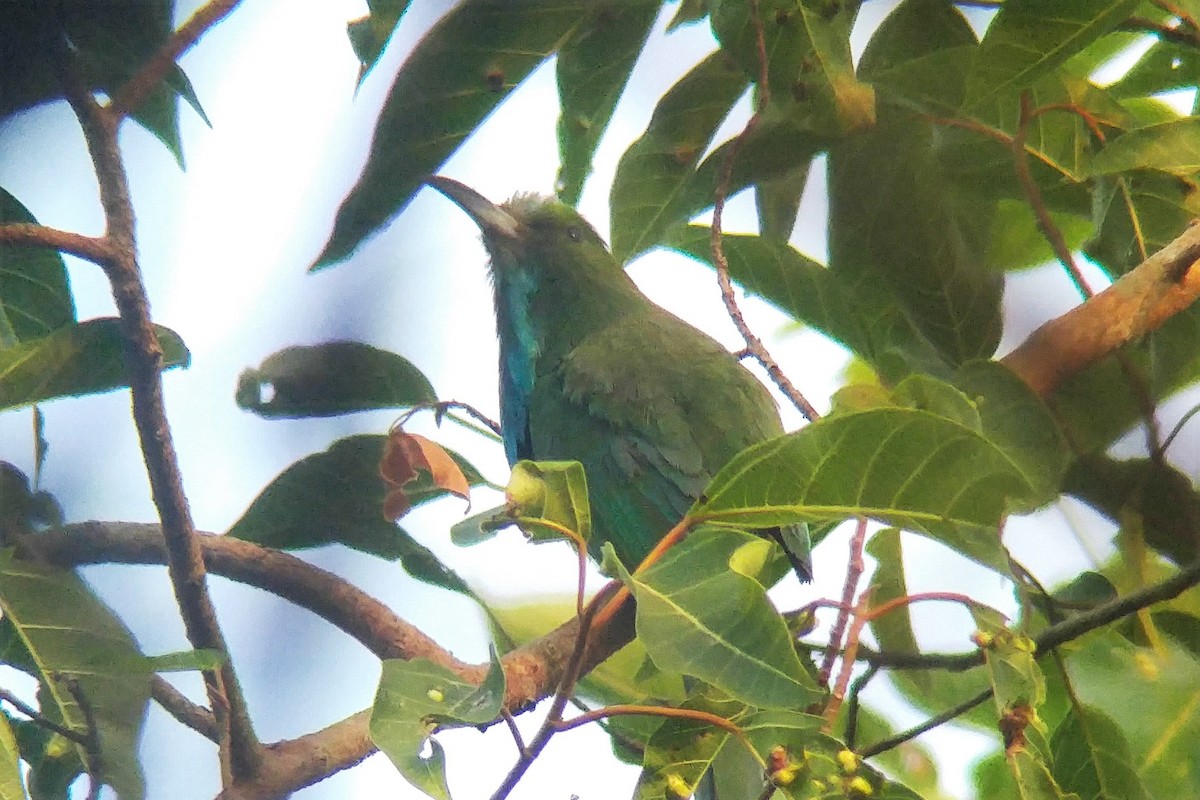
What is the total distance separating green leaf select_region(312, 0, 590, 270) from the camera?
1094 millimetres

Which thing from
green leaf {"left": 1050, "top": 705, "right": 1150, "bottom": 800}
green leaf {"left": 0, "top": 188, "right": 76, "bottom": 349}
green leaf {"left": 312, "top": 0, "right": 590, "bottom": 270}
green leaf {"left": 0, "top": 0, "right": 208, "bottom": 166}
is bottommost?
green leaf {"left": 1050, "top": 705, "right": 1150, "bottom": 800}

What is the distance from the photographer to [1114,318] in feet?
3.58

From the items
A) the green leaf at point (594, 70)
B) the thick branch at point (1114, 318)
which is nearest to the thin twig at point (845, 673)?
the thick branch at point (1114, 318)

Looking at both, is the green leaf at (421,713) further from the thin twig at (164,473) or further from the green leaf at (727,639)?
the thin twig at (164,473)

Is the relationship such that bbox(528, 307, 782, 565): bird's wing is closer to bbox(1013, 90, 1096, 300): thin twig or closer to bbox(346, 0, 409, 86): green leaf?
bbox(1013, 90, 1096, 300): thin twig

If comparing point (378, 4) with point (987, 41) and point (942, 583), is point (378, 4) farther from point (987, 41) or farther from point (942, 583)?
point (942, 583)

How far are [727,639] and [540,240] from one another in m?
0.99

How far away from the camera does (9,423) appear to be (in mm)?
1037

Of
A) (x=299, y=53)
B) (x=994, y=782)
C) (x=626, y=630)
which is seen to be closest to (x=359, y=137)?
(x=299, y=53)

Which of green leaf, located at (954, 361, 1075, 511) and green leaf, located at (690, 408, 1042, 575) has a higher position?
green leaf, located at (954, 361, 1075, 511)

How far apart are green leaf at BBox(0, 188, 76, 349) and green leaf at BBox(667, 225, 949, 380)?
629 mm

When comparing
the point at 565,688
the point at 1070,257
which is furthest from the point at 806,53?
the point at 565,688

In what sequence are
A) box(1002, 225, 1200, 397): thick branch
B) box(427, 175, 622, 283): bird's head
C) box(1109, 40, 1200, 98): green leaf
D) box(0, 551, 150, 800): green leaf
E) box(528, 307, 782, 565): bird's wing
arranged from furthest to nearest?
box(427, 175, 622, 283): bird's head → box(1109, 40, 1200, 98): green leaf → box(528, 307, 782, 565): bird's wing → box(1002, 225, 1200, 397): thick branch → box(0, 551, 150, 800): green leaf

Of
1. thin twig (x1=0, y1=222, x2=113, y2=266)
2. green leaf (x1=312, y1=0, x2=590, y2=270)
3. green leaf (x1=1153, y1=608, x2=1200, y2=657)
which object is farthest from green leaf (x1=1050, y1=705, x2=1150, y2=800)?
thin twig (x1=0, y1=222, x2=113, y2=266)
